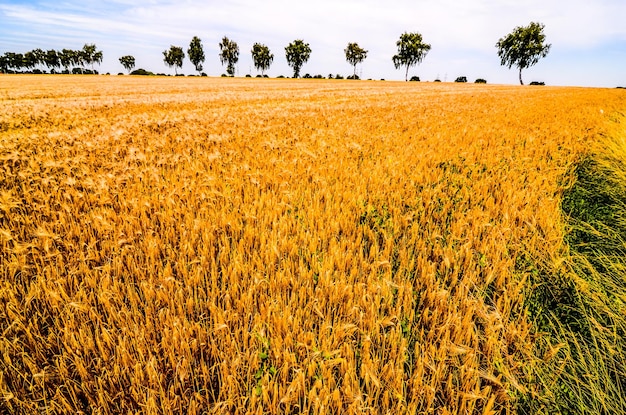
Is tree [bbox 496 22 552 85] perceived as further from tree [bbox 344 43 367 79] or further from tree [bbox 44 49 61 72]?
tree [bbox 44 49 61 72]

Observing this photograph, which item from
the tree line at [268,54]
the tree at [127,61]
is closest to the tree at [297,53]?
the tree line at [268,54]

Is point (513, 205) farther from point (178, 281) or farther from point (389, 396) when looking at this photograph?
point (178, 281)

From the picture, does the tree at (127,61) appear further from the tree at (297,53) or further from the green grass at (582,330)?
the green grass at (582,330)

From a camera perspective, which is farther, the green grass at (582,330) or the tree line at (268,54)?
the tree line at (268,54)

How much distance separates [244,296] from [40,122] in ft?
33.6

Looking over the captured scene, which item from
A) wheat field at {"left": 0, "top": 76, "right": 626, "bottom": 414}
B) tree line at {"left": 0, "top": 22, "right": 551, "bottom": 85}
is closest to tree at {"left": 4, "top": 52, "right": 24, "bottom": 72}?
tree line at {"left": 0, "top": 22, "right": 551, "bottom": 85}

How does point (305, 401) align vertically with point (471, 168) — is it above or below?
below

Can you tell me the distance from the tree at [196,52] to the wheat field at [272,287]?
5084 inches

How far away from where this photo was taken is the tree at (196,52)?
11262 cm

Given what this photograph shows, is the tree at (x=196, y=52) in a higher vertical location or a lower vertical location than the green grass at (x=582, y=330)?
higher

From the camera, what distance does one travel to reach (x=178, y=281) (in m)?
1.89

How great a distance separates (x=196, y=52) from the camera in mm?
113375

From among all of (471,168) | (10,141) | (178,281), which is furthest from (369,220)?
A: (10,141)

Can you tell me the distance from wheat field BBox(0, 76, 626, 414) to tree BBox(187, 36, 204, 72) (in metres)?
129
